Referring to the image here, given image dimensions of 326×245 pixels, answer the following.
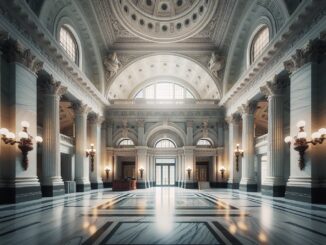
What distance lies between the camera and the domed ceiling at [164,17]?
2367 centimetres

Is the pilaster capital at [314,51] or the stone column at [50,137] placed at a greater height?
the pilaster capital at [314,51]

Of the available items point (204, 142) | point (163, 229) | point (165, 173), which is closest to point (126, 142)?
point (165, 173)

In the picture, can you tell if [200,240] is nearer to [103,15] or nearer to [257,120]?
[103,15]

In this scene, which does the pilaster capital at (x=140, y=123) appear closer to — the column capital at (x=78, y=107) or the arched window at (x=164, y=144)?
the arched window at (x=164, y=144)

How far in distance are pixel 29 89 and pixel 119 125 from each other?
17.0 meters

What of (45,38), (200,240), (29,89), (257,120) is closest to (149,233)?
(200,240)

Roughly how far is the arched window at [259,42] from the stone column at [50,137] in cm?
1323

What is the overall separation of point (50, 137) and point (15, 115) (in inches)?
169

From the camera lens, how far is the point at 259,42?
69.9 ft

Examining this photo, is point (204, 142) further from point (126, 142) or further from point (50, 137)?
point (50, 137)

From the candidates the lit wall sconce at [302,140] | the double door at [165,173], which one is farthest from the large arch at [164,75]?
the lit wall sconce at [302,140]

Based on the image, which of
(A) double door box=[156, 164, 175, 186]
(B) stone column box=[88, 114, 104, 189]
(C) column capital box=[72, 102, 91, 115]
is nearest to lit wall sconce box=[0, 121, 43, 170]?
(C) column capital box=[72, 102, 91, 115]

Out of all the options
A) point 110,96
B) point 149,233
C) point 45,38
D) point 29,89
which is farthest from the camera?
point 110,96

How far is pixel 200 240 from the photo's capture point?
535 cm
